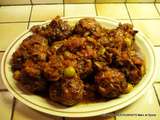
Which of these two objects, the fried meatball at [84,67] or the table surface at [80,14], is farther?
the table surface at [80,14]

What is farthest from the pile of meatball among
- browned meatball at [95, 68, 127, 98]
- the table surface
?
the table surface

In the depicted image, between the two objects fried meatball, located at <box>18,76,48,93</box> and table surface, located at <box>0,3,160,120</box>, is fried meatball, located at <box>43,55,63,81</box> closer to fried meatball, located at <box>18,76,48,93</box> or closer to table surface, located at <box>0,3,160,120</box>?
fried meatball, located at <box>18,76,48,93</box>

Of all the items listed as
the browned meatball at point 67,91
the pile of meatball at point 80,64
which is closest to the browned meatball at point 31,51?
the pile of meatball at point 80,64

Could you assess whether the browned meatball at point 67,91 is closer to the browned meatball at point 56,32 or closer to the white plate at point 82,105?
the white plate at point 82,105

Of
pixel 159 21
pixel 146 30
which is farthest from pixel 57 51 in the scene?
pixel 159 21

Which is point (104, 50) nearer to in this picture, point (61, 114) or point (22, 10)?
point (61, 114)

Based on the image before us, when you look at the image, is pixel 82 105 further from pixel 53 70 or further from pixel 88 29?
pixel 88 29
